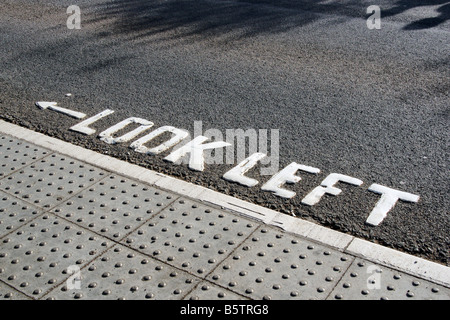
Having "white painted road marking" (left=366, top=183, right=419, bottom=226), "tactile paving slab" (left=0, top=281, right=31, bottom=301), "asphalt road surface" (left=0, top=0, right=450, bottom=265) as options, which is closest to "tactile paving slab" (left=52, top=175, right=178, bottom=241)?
"asphalt road surface" (left=0, top=0, right=450, bottom=265)

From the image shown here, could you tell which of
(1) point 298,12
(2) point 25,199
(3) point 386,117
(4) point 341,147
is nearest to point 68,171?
(2) point 25,199

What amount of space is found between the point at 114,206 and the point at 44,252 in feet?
2.41

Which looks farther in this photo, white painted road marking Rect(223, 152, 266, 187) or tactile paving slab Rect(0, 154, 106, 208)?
white painted road marking Rect(223, 152, 266, 187)

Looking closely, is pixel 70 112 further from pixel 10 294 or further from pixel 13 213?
pixel 10 294

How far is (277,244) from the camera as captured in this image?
426cm

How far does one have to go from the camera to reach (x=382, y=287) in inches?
149

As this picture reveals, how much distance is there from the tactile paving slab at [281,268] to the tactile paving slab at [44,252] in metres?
0.99

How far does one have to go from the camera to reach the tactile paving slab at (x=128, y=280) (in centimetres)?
380

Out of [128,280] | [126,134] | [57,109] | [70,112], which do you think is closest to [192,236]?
[128,280]

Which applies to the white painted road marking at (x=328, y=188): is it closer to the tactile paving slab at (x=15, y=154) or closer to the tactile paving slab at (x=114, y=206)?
the tactile paving slab at (x=114, y=206)

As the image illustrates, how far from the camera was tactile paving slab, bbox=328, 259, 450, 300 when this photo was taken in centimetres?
371

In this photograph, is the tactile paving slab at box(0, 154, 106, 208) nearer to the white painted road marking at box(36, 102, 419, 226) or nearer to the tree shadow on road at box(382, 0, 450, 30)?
the white painted road marking at box(36, 102, 419, 226)

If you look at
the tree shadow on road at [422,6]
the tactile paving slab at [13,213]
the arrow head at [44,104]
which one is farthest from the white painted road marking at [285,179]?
the tree shadow on road at [422,6]

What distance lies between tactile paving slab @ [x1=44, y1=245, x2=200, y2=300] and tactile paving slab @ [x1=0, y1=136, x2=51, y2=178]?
1.82m
